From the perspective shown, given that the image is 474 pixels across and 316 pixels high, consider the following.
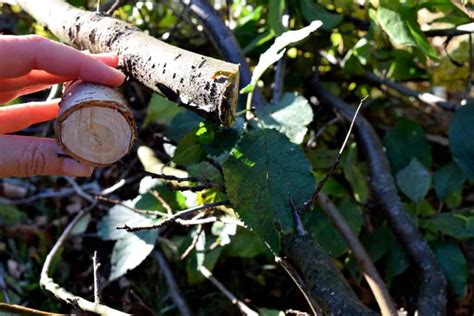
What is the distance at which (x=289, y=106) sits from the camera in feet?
4.23

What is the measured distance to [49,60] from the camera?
973 mm

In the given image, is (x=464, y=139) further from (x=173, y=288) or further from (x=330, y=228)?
(x=173, y=288)

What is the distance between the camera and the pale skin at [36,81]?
97cm

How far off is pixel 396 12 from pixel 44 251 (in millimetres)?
1053

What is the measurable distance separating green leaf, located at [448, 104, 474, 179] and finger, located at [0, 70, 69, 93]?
860 mm

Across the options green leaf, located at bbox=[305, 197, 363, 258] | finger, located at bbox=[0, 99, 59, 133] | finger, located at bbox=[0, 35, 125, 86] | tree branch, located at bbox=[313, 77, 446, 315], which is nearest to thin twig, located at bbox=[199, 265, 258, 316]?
green leaf, located at bbox=[305, 197, 363, 258]

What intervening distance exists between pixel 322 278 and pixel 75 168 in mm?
445

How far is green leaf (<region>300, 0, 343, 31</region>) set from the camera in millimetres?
1502

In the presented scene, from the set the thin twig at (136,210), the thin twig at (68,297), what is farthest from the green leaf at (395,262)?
the thin twig at (68,297)

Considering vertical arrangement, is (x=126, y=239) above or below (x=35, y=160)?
below

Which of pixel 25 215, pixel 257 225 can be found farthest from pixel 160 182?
pixel 25 215

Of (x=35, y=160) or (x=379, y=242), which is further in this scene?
(x=379, y=242)

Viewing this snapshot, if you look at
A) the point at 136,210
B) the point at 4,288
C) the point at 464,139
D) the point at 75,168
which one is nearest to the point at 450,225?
the point at 464,139

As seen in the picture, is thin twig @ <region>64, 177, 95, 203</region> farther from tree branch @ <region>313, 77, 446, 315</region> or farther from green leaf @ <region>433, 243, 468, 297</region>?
green leaf @ <region>433, 243, 468, 297</region>
